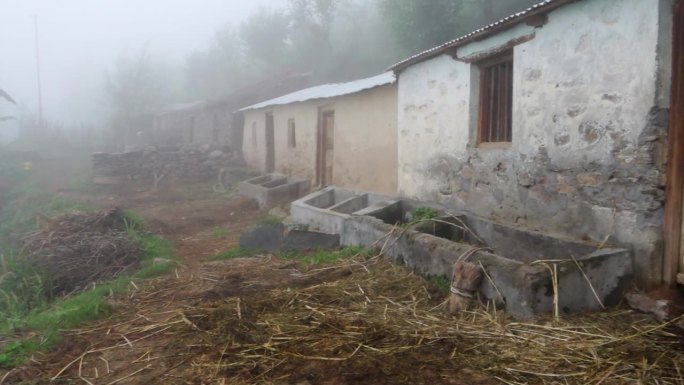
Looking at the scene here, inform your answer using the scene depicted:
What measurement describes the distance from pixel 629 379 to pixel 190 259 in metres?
6.08

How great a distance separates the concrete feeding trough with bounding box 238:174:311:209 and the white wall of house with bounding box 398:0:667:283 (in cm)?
659

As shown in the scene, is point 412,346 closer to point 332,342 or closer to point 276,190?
point 332,342

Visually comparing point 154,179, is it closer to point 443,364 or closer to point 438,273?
point 438,273

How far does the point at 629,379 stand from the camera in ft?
9.88

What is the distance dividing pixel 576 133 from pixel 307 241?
408 cm

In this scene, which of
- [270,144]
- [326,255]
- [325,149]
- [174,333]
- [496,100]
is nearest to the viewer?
[174,333]

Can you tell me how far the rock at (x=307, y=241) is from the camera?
24.5 ft

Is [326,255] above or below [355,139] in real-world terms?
below

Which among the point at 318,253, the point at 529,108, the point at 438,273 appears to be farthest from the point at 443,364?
the point at 318,253

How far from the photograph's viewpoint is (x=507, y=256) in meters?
5.85

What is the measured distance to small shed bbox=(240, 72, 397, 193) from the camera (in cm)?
945

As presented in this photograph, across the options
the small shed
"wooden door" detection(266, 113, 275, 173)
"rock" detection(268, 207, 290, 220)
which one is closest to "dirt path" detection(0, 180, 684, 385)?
the small shed

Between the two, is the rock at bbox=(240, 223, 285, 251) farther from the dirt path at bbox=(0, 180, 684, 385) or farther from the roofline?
the roofline

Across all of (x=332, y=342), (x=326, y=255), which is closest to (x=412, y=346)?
(x=332, y=342)
